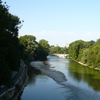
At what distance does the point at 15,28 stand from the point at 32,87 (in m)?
18.0

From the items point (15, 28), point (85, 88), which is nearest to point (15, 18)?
point (15, 28)

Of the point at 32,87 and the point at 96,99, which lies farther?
the point at 32,87

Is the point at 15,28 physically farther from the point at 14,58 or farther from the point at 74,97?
the point at 74,97

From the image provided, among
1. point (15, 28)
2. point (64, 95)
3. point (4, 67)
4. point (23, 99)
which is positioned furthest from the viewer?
point (15, 28)

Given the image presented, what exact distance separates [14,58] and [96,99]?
13.9 m

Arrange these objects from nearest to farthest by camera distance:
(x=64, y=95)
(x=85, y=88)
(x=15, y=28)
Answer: (x=64, y=95)
(x=85, y=88)
(x=15, y=28)

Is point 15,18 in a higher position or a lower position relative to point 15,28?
higher

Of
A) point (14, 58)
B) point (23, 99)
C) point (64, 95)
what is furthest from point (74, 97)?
point (14, 58)

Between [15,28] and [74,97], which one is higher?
[15,28]

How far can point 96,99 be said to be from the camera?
2470 centimetres

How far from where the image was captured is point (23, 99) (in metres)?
24.3

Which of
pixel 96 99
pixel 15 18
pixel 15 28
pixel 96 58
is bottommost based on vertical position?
pixel 96 99

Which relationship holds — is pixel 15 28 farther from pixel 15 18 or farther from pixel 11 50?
pixel 11 50

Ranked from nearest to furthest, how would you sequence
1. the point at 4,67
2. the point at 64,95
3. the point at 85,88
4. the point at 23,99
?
the point at 4,67
the point at 23,99
the point at 64,95
the point at 85,88
